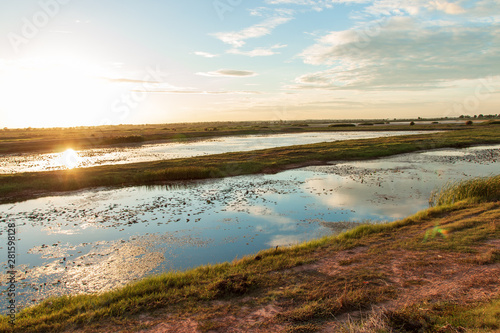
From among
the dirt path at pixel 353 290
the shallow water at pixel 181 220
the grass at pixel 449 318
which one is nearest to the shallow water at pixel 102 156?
the shallow water at pixel 181 220

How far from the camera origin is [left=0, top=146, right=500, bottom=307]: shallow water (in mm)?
10930

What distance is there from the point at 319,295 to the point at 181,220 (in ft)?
34.4

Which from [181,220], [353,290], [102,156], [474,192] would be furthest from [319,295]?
[102,156]

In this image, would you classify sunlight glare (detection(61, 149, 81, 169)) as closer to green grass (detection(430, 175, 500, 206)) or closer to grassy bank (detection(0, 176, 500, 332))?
grassy bank (detection(0, 176, 500, 332))

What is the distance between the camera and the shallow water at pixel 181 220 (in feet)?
35.9

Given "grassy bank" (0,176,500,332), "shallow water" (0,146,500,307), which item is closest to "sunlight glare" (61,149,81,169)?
"shallow water" (0,146,500,307)

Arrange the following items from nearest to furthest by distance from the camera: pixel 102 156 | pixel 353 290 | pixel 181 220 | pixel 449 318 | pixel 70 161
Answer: pixel 449 318, pixel 353 290, pixel 181 220, pixel 70 161, pixel 102 156

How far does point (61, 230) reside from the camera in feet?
50.3

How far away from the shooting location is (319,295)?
7590 millimetres

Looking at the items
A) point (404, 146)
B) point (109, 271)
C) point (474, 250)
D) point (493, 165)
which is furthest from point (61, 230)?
point (404, 146)

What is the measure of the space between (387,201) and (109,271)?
55.3 feet

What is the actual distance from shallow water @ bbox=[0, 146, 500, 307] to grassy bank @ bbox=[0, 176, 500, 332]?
213 centimetres

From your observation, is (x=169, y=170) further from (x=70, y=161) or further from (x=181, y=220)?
(x=70, y=161)

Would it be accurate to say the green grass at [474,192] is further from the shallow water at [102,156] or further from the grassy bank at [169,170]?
the shallow water at [102,156]
